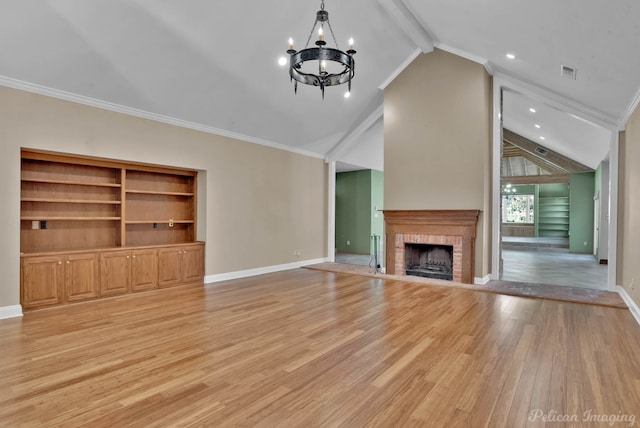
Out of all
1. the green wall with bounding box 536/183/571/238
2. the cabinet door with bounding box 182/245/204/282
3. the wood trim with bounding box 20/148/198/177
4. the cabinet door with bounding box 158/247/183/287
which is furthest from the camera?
the green wall with bounding box 536/183/571/238

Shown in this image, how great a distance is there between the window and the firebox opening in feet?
35.7

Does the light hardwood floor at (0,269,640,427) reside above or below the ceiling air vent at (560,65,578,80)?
below

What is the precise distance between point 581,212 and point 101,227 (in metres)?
12.8

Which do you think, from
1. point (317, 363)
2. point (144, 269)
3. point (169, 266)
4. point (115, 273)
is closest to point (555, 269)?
point (317, 363)

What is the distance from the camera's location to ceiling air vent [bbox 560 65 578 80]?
4523 millimetres

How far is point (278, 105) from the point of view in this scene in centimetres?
661

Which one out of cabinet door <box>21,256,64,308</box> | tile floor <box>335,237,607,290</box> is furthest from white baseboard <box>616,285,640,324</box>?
cabinet door <box>21,256,64,308</box>

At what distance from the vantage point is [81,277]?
494 centimetres

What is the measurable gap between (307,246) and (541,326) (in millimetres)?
5476

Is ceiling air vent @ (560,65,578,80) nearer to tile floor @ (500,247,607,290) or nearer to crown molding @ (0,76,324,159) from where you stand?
tile floor @ (500,247,607,290)

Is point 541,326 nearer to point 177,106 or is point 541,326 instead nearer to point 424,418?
point 424,418

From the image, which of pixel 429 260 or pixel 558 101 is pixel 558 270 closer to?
pixel 429 260

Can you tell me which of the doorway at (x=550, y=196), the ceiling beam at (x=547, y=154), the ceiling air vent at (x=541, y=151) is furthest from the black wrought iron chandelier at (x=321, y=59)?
the ceiling air vent at (x=541, y=151)

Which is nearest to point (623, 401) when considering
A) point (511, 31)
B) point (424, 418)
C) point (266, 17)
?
point (424, 418)
